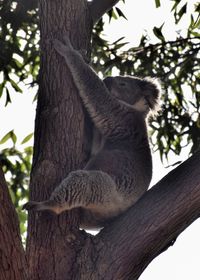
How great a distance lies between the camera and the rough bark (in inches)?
113

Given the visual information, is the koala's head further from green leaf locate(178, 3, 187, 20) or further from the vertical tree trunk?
the vertical tree trunk

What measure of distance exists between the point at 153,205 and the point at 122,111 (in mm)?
1515

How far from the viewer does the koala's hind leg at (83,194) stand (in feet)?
11.7

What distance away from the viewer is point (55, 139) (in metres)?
3.67

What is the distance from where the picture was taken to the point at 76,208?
3727 mm

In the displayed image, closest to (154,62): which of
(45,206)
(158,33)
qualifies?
(158,33)

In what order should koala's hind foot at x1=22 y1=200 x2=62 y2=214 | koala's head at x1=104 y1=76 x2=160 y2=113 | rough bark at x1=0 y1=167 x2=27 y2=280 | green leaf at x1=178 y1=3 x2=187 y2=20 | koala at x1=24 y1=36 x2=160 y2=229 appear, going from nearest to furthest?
rough bark at x1=0 y1=167 x2=27 y2=280 < koala's hind foot at x1=22 y1=200 x2=62 y2=214 < koala at x1=24 y1=36 x2=160 y2=229 < koala's head at x1=104 y1=76 x2=160 y2=113 < green leaf at x1=178 y1=3 x2=187 y2=20

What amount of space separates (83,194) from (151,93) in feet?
5.44

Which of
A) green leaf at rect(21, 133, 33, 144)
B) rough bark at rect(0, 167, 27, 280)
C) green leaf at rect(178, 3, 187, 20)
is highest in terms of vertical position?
green leaf at rect(178, 3, 187, 20)

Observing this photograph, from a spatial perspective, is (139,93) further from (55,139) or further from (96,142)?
(55,139)

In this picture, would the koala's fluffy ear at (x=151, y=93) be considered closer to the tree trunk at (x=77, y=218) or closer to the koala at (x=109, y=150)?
the koala at (x=109, y=150)

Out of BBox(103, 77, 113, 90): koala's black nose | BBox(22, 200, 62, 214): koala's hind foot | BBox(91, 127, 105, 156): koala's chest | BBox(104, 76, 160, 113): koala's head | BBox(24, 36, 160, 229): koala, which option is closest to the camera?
BBox(22, 200, 62, 214): koala's hind foot

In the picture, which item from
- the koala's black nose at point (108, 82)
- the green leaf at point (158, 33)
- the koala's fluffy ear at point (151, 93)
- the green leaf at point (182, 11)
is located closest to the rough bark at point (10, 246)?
the koala's black nose at point (108, 82)

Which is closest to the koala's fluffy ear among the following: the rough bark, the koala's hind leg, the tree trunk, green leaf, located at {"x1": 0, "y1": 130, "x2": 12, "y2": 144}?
the koala's hind leg
